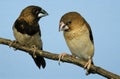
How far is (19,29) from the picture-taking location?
4.49 m

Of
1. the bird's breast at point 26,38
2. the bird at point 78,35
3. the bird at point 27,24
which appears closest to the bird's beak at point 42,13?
the bird at point 27,24

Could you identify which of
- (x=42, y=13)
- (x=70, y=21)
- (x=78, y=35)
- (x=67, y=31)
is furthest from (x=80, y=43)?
(x=42, y=13)

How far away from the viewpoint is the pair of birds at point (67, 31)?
10.8ft

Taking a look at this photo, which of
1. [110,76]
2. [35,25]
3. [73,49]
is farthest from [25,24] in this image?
[110,76]

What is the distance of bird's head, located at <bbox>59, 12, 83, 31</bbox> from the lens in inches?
122

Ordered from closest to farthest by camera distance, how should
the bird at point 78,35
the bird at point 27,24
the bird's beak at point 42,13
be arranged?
1. the bird at point 78,35
2. the bird's beak at point 42,13
3. the bird at point 27,24

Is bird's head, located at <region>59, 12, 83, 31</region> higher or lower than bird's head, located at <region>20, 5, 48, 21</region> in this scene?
higher

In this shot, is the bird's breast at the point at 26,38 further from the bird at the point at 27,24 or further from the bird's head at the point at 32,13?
the bird's head at the point at 32,13

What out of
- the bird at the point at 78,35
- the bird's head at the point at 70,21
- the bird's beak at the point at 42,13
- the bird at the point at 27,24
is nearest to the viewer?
the bird's head at the point at 70,21

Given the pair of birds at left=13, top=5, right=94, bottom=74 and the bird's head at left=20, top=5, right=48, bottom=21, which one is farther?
the bird's head at left=20, top=5, right=48, bottom=21

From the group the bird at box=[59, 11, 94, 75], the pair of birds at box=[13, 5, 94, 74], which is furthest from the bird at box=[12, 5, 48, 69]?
the bird at box=[59, 11, 94, 75]

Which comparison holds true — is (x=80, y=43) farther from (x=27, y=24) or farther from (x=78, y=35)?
(x=27, y=24)

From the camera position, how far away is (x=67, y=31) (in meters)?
3.41

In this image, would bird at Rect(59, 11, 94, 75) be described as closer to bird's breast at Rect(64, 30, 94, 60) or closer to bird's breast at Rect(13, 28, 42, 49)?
bird's breast at Rect(64, 30, 94, 60)
